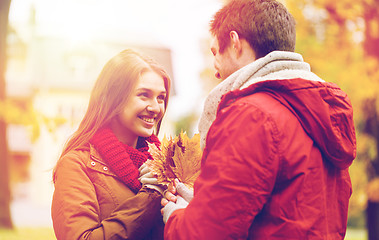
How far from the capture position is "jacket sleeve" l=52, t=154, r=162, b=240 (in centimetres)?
201

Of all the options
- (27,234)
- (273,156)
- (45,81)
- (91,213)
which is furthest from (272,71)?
(45,81)

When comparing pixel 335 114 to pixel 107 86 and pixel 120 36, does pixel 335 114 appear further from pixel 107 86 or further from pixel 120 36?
pixel 120 36

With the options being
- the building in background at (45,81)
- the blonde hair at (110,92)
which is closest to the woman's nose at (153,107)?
the blonde hair at (110,92)

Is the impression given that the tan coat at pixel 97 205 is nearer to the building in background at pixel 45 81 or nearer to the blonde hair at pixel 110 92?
the blonde hair at pixel 110 92

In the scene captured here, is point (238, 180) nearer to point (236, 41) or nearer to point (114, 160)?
point (236, 41)

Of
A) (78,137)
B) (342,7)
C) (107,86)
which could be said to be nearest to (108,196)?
(78,137)

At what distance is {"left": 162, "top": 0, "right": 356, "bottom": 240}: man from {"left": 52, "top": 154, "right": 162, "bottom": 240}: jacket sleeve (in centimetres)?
35

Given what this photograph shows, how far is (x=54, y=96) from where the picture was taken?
2794 centimetres

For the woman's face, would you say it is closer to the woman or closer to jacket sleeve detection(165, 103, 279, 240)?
the woman

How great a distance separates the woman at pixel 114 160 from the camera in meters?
2.05

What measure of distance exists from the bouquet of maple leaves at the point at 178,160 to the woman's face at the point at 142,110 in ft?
0.88

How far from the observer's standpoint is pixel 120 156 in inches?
90.1

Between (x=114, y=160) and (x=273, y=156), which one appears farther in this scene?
(x=114, y=160)

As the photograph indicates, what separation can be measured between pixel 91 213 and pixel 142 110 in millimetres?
637
